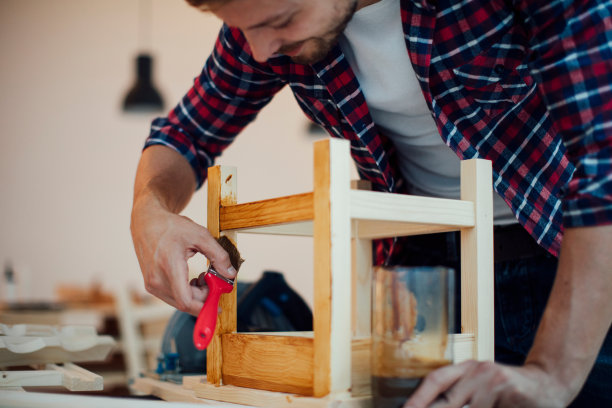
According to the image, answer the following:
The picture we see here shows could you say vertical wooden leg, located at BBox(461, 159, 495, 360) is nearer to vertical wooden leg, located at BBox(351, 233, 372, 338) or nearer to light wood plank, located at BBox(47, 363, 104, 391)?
vertical wooden leg, located at BBox(351, 233, 372, 338)

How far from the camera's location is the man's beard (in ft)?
2.99

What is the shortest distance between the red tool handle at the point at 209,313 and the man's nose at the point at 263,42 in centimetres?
31

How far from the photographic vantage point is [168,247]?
2.98 feet

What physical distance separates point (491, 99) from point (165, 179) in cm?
57

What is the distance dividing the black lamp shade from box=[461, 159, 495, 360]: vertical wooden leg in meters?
3.30

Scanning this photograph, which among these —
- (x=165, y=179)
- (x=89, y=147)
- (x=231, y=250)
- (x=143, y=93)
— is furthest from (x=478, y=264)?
(x=89, y=147)

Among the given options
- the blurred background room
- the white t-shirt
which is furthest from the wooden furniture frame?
the blurred background room

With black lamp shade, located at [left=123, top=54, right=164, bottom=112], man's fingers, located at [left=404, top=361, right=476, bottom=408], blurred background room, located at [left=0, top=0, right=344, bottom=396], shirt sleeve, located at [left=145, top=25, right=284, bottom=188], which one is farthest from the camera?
blurred background room, located at [left=0, top=0, right=344, bottom=396]

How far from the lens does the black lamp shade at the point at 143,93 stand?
389cm

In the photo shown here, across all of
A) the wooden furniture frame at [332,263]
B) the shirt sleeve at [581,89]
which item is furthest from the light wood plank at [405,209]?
the shirt sleeve at [581,89]

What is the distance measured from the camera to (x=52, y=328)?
1.19 m

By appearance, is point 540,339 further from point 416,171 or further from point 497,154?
point 416,171

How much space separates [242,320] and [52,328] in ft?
1.20

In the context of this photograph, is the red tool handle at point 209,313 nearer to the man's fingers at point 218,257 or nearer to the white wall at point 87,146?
the man's fingers at point 218,257
